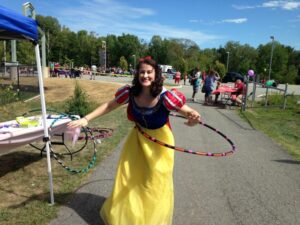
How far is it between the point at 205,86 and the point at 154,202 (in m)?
14.5

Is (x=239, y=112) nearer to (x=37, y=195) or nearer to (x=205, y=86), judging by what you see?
(x=205, y=86)

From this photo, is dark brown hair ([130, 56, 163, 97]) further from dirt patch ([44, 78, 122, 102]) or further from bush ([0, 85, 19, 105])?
dirt patch ([44, 78, 122, 102])

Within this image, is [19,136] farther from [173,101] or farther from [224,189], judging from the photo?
[224,189]

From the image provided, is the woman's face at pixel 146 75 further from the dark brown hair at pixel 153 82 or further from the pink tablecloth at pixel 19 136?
the pink tablecloth at pixel 19 136

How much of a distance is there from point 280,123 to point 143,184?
11.2m

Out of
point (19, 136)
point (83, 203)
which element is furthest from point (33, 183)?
point (83, 203)

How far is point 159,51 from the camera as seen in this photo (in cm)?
9881

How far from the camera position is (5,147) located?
5066 mm

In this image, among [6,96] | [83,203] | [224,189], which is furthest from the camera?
[6,96]

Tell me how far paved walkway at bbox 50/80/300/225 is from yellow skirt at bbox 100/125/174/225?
57 cm

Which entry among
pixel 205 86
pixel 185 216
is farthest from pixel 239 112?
pixel 185 216

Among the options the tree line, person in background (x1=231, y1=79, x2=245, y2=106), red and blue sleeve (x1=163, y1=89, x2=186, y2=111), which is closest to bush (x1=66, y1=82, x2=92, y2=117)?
red and blue sleeve (x1=163, y1=89, x2=186, y2=111)

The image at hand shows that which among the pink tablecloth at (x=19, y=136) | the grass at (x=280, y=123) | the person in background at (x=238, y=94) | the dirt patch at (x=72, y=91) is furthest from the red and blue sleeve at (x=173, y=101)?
the dirt patch at (x=72, y=91)

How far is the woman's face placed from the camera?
3750 millimetres
